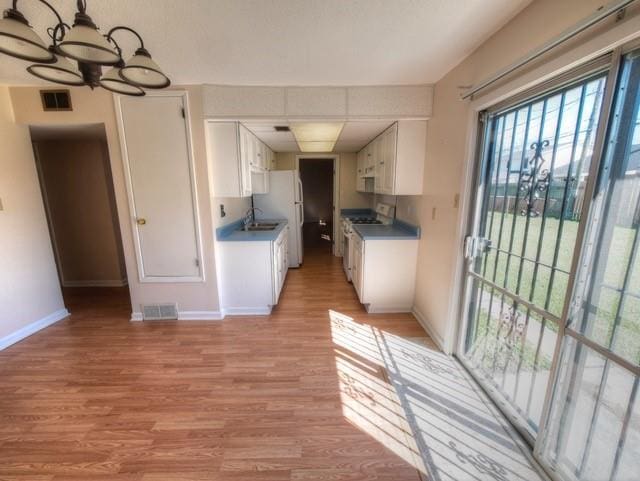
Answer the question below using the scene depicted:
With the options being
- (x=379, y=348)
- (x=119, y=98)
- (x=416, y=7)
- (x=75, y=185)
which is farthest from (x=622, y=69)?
(x=75, y=185)

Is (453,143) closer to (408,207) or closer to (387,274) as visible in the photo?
(408,207)

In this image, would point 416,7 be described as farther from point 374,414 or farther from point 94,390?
point 94,390

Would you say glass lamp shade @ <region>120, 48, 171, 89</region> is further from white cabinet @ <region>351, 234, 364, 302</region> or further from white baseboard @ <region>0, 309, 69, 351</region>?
white baseboard @ <region>0, 309, 69, 351</region>

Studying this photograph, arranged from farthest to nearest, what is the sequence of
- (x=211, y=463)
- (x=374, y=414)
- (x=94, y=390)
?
1. (x=94, y=390)
2. (x=374, y=414)
3. (x=211, y=463)

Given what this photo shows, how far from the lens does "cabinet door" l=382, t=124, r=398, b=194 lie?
9.00 ft

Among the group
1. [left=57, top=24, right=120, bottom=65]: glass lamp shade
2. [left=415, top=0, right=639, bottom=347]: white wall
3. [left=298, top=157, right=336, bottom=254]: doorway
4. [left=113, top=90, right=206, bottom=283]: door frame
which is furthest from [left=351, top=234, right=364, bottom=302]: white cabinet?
[left=298, top=157, right=336, bottom=254]: doorway

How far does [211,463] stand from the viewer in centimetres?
138

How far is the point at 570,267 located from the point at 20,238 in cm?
432

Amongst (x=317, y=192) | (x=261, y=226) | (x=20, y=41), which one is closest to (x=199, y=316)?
(x=261, y=226)

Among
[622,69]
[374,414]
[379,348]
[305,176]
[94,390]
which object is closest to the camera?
[622,69]

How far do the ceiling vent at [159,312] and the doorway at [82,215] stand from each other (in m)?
0.80

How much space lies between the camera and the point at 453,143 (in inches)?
83.6

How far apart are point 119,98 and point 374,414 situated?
3.40 m

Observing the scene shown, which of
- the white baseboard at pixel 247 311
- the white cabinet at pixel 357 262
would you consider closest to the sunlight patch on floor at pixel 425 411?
the white cabinet at pixel 357 262
